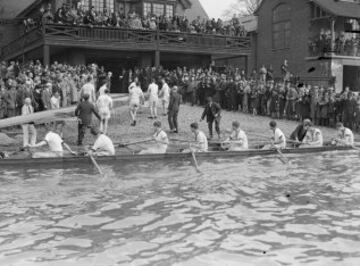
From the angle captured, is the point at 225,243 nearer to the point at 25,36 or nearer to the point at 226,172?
the point at 226,172

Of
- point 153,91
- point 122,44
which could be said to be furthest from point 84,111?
point 122,44

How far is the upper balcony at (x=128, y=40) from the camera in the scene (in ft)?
98.7

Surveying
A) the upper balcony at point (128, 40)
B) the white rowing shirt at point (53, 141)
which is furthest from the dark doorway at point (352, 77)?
the white rowing shirt at point (53, 141)

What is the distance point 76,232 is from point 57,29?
861 inches

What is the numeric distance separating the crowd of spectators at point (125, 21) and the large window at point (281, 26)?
3.52 m

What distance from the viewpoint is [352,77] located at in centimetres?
3566

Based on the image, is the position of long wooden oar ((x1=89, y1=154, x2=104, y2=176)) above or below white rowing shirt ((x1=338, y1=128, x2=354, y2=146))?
below

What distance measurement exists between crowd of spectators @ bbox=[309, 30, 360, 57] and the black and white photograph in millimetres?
102

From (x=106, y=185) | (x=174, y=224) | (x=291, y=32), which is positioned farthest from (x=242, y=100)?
(x=174, y=224)

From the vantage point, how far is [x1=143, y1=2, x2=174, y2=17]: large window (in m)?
36.5

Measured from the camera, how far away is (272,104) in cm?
2717

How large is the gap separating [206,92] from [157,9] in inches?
407

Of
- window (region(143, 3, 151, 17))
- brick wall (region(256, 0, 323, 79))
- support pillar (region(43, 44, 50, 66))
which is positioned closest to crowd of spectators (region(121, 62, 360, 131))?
brick wall (region(256, 0, 323, 79))

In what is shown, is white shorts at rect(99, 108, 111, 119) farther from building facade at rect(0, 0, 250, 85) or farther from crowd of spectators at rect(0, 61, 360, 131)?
building facade at rect(0, 0, 250, 85)
